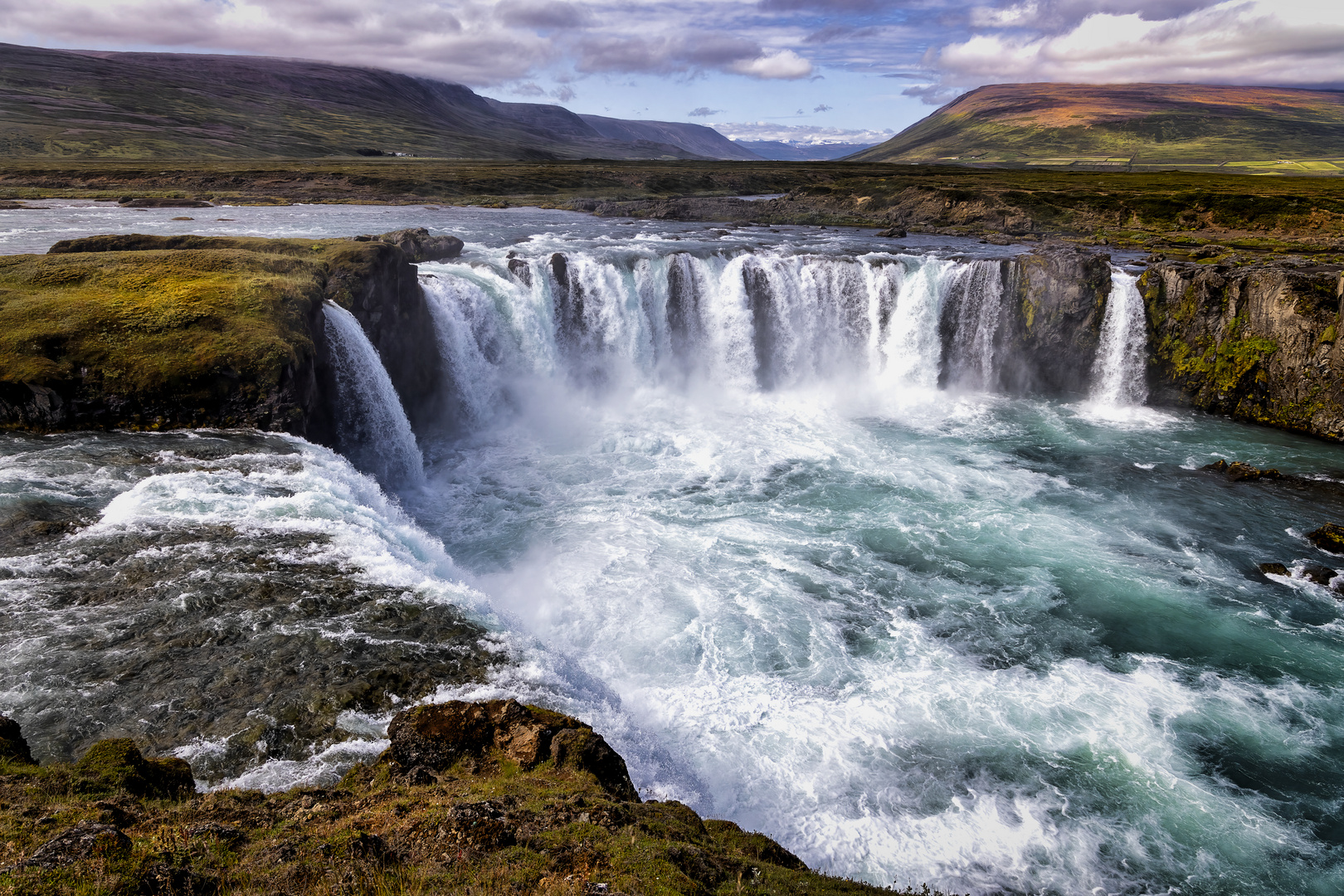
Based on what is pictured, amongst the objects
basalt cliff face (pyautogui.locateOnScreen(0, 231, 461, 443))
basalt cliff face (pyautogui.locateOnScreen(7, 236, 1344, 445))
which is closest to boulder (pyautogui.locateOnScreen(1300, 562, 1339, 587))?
basalt cliff face (pyautogui.locateOnScreen(7, 236, 1344, 445))

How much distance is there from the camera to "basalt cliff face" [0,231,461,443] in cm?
1831

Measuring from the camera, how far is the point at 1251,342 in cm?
3247

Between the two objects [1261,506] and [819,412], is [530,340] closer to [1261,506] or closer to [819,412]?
[819,412]

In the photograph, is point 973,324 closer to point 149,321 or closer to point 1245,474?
point 1245,474

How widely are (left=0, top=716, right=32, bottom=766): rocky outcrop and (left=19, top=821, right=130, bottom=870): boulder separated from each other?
8.80ft

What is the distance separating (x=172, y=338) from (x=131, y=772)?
16.0 meters

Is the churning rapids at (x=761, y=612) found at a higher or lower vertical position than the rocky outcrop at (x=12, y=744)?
lower

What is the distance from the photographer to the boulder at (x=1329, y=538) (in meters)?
21.5

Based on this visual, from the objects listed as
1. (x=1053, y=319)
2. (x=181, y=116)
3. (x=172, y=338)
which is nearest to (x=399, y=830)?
(x=172, y=338)

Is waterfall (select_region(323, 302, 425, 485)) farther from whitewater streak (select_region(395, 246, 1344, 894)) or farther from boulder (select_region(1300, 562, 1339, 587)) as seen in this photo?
boulder (select_region(1300, 562, 1339, 587))

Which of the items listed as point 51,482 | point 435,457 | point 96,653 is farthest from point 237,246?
point 96,653

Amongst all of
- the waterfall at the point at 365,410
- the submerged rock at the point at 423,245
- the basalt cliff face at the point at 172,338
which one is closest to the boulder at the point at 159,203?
the submerged rock at the point at 423,245

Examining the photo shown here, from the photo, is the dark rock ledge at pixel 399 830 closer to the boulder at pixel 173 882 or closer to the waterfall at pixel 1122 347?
the boulder at pixel 173 882

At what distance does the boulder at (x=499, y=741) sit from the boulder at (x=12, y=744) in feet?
12.7
